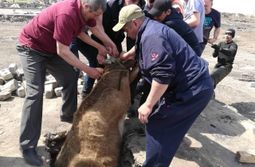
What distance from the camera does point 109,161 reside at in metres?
4.77

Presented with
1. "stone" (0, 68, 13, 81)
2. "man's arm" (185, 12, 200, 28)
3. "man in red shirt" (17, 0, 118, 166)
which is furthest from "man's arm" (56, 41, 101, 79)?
"stone" (0, 68, 13, 81)

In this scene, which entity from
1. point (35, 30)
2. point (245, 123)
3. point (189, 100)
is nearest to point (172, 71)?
point (189, 100)

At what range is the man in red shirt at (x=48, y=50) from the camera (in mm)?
4277

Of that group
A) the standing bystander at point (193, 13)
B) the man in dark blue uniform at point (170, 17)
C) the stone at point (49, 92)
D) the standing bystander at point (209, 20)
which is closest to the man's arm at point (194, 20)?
the standing bystander at point (193, 13)

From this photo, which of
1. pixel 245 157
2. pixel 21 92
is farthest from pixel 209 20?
pixel 21 92

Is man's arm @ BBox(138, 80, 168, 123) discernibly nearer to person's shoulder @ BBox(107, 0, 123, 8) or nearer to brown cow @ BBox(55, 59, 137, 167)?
brown cow @ BBox(55, 59, 137, 167)

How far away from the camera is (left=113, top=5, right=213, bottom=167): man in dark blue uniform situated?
12.1 feet

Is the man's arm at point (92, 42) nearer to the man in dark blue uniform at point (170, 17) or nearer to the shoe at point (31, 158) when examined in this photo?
the man in dark blue uniform at point (170, 17)

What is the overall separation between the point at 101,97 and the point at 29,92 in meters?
0.89

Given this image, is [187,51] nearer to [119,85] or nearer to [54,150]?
[119,85]

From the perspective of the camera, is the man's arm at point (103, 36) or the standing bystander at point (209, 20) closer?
the man's arm at point (103, 36)

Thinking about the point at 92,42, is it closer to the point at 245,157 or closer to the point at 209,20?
the point at 245,157

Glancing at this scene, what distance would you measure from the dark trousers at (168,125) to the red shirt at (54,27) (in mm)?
1222

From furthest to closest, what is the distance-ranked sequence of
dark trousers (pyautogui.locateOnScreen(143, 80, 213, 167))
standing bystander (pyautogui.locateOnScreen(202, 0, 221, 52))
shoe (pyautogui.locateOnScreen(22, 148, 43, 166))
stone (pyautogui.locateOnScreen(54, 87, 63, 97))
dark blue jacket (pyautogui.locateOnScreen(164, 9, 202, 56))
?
1. standing bystander (pyautogui.locateOnScreen(202, 0, 221, 52))
2. stone (pyautogui.locateOnScreen(54, 87, 63, 97))
3. shoe (pyautogui.locateOnScreen(22, 148, 43, 166))
4. dark blue jacket (pyautogui.locateOnScreen(164, 9, 202, 56))
5. dark trousers (pyautogui.locateOnScreen(143, 80, 213, 167))
